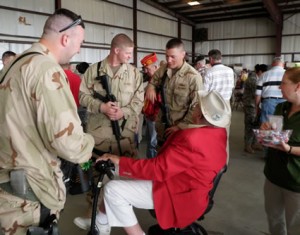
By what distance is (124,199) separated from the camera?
6.16ft

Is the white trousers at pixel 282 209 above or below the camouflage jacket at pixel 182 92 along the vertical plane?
below

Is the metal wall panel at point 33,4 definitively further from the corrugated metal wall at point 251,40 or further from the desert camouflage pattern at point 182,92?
the corrugated metal wall at point 251,40

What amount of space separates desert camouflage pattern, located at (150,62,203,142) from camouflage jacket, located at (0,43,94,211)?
1.52 m

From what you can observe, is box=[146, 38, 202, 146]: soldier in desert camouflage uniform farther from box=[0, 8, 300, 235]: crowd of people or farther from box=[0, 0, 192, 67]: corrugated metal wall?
box=[0, 0, 192, 67]: corrugated metal wall

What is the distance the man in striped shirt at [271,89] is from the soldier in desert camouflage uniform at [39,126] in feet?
12.8

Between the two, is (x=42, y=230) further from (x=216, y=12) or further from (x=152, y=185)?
(x=216, y=12)

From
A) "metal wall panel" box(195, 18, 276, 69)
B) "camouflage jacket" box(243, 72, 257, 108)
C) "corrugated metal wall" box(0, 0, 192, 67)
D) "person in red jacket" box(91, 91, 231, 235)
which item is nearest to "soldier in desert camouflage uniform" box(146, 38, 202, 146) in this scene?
"person in red jacket" box(91, 91, 231, 235)

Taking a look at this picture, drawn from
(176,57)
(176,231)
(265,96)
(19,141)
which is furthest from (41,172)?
(265,96)

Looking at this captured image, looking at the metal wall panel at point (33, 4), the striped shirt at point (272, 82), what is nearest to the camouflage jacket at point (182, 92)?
the striped shirt at point (272, 82)

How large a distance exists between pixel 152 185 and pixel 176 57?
139 cm

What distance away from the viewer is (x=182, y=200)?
1822 mm

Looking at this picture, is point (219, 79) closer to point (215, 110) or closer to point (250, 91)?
point (250, 91)

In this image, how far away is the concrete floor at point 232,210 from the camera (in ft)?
8.80

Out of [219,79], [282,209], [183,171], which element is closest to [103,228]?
[183,171]
